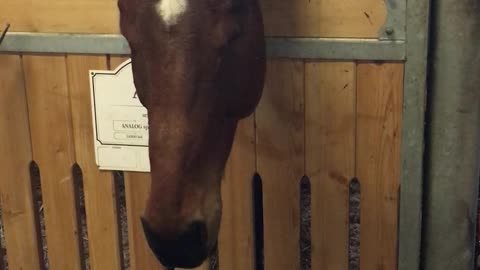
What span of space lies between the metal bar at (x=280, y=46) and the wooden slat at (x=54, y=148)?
3cm

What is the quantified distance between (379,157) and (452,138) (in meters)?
0.15

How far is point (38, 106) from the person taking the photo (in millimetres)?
1780

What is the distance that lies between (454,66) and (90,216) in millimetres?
877

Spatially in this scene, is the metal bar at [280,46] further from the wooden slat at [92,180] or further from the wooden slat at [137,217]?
the wooden slat at [137,217]

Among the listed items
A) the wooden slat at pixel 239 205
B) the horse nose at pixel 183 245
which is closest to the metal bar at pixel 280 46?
the wooden slat at pixel 239 205

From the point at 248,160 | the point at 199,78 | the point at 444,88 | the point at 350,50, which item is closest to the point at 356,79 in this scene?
the point at 350,50

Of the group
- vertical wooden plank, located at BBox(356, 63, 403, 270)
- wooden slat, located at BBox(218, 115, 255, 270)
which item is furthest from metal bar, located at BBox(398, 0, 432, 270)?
wooden slat, located at BBox(218, 115, 255, 270)

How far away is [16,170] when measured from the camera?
1.84 m

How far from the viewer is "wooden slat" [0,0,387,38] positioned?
1571 millimetres

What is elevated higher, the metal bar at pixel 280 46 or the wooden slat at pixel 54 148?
the metal bar at pixel 280 46

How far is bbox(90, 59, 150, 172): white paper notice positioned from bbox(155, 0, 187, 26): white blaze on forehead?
1.47 feet

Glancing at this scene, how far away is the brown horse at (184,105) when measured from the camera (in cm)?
127

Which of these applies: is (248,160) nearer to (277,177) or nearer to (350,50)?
(277,177)

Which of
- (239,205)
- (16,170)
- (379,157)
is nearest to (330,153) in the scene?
(379,157)
